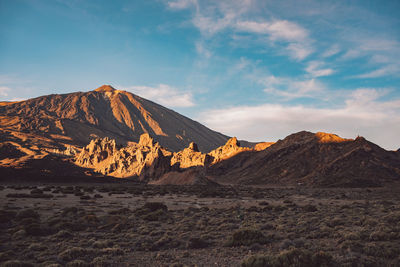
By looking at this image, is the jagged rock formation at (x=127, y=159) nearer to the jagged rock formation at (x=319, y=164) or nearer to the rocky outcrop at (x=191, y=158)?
the rocky outcrop at (x=191, y=158)

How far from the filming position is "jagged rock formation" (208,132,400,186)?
69.2m

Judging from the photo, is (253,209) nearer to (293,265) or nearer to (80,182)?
(293,265)

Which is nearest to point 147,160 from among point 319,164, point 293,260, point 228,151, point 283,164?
point 228,151

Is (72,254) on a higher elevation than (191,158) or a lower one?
lower

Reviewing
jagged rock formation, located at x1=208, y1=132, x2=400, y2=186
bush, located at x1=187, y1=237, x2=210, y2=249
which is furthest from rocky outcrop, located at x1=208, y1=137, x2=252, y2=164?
bush, located at x1=187, y1=237, x2=210, y2=249

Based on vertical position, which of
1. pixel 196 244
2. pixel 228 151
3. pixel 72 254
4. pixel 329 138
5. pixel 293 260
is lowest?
pixel 72 254

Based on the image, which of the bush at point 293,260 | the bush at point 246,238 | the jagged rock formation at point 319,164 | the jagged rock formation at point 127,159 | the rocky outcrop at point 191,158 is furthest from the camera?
the rocky outcrop at point 191,158

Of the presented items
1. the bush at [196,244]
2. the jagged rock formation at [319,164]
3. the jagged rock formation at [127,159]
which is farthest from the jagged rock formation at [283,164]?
the bush at [196,244]

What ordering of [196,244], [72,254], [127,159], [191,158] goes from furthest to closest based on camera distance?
[191,158]
[127,159]
[196,244]
[72,254]

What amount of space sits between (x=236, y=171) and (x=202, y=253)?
332 ft

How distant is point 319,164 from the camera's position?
269ft

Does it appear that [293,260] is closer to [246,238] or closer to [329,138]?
[246,238]

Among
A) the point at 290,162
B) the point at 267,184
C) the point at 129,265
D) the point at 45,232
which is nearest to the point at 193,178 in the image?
the point at 267,184

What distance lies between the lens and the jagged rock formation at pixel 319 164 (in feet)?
227
